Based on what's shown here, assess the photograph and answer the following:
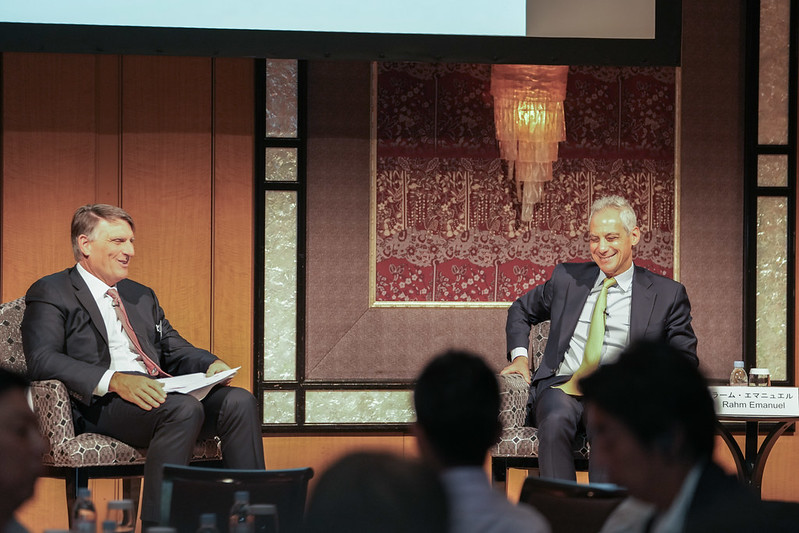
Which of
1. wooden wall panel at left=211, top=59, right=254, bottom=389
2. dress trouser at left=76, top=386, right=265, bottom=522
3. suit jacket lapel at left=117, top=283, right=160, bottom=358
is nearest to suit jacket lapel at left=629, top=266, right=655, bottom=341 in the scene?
dress trouser at left=76, top=386, right=265, bottom=522

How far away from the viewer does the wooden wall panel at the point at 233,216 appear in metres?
4.66

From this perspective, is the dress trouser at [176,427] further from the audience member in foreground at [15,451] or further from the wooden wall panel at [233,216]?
the audience member in foreground at [15,451]

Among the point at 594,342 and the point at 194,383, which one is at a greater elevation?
the point at 594,342

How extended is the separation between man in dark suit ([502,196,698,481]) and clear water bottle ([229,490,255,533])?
192cm

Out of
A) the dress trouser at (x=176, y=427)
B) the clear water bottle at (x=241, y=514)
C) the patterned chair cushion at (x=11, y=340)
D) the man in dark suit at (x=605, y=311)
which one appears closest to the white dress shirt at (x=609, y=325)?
the man in dark suit at (x=605, y=311)

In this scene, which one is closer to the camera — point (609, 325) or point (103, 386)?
point (103, 386)

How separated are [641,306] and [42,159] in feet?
8.95

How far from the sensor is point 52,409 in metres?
3.46

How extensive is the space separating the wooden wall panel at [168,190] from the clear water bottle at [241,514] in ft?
8.66

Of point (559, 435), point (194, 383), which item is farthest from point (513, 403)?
point (194, 383)

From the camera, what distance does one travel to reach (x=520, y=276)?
4789mm

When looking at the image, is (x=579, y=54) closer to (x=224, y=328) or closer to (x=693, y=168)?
(x=693, y=168)

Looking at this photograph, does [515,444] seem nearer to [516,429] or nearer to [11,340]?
[516,429]

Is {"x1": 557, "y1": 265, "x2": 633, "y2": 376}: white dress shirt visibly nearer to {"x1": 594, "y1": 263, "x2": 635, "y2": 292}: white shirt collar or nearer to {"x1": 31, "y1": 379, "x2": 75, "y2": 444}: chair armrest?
{"x1": 594, "y1": 263, "x2": 635, "y2": 292}: white shirt collar
